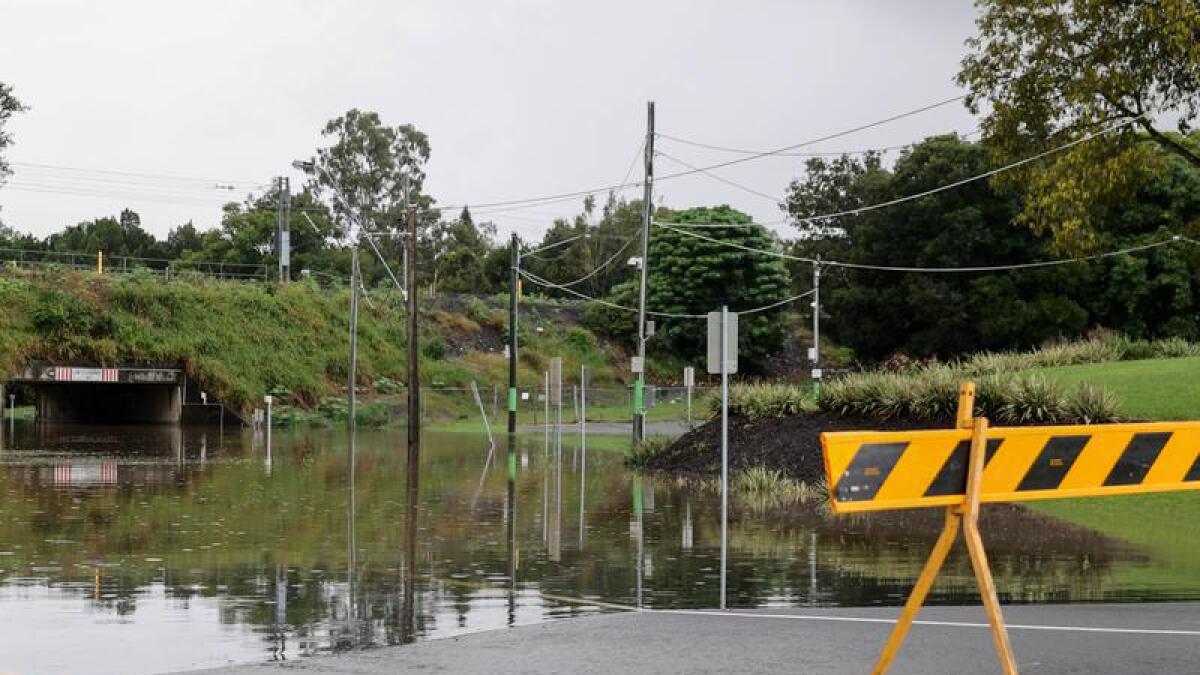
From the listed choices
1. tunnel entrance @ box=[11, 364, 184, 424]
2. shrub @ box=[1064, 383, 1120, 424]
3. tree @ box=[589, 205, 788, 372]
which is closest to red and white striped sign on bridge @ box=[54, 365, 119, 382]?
tunnel entrance @ box=[11, 364, 184, 424]

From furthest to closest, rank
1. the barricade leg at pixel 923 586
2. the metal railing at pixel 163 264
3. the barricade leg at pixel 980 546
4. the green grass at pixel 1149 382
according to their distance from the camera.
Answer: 1. the metal railing at pixel 163 264
2. the green grass at pixel 1149 382
3. the barricade leg at pixel 923 586
4. the barricade leg at pixel 980 546

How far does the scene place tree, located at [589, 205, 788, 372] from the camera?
80938 mm

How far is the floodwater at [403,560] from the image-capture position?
36.5 feet

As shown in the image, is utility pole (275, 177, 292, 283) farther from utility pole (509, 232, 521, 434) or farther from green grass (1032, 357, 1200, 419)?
green grass (1032, 357, 1200, 419)

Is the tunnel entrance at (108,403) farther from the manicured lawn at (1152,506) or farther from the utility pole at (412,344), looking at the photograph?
the manicured lawn at (1152,506)

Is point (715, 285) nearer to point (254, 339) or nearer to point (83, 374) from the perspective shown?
point (254, 339)

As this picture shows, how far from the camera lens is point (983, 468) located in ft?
→ 26.4

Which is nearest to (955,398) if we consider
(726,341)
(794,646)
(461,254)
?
(726,341)

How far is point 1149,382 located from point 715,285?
5035 cm

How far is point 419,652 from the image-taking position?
9.67 metres

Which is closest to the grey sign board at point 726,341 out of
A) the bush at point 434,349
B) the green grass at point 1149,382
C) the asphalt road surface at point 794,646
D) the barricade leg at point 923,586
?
the asphalt road surface at point 794,646

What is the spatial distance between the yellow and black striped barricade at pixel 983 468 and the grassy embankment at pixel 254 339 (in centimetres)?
5513

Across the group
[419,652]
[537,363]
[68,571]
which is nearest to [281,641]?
[419,652]

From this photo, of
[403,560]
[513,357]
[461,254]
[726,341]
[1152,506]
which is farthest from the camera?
[461,254]
